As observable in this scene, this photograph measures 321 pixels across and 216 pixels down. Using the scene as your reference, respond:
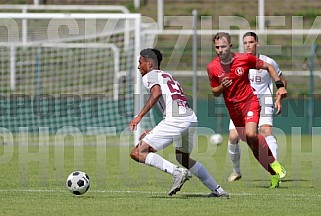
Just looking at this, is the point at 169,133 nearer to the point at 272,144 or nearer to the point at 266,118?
the point at 272,144

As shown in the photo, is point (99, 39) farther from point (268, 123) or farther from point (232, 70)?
point (232, 70)

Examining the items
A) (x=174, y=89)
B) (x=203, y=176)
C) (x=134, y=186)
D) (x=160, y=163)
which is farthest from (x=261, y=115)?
(x=160, y=163)

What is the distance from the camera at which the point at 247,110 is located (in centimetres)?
1132

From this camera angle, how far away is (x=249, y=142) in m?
11.2

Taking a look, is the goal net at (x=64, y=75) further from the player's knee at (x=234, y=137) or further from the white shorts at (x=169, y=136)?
the white shorts at (x=169, y=136)

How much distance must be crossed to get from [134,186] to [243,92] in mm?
1920

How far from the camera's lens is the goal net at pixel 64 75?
21812 millimetres

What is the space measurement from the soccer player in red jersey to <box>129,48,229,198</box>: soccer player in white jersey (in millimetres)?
939

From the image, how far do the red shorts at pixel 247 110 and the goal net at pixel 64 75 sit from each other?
9.75 metres

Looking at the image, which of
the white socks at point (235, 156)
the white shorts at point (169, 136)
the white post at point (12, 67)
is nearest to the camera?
the white shorts at point (169, 136)

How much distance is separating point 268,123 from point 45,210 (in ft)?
16.8

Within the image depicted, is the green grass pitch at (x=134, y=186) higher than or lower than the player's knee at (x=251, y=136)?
lower

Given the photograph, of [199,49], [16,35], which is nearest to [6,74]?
[16,35]

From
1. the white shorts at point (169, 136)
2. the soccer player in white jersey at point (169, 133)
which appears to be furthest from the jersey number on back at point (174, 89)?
the white shorts at point (169, 136)
